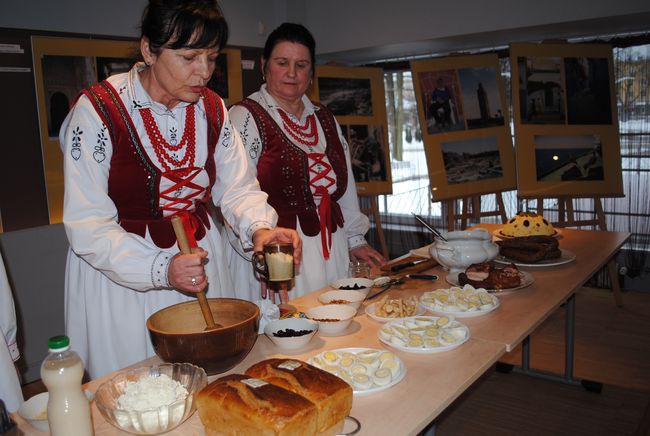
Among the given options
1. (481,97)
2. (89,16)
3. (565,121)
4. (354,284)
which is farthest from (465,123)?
(354,284)

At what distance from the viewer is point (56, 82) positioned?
144 inches

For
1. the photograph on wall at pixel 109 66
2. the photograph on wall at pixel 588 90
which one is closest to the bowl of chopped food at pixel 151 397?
the photograph on wall at pixel 109 66

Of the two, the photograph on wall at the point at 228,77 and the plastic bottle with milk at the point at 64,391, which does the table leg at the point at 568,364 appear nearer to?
the plastic bottle with milk at the point at 64,391

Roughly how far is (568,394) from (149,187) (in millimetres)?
2485

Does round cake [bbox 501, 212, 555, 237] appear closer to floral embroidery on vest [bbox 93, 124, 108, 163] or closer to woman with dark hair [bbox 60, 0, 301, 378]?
woman with dark hair [bbox 60, 0, 301, 378]

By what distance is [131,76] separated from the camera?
180 cm

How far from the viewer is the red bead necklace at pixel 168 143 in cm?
179

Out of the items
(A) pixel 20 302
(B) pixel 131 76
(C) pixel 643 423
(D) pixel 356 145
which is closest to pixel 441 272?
(C) pixel 643 423

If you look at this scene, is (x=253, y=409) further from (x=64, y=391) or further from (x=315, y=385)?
(x=64, y=391)

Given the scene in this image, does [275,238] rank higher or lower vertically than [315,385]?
higher

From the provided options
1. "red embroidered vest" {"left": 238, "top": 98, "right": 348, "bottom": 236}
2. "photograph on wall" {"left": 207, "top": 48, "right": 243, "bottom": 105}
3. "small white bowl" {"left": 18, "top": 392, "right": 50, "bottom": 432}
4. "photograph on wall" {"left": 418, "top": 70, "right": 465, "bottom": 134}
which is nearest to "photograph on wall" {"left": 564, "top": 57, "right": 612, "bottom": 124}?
"photograph on wall" {"left": 418, "top": 70, "right": 465, "bottom": 134}

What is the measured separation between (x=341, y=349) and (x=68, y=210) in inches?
31.9

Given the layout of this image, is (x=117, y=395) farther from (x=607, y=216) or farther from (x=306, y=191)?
(x=607, y=216)

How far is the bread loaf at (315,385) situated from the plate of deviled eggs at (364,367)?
10cm
